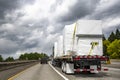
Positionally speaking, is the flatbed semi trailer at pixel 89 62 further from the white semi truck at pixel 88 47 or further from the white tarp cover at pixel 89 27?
the white tarp cover at pixel 89 27

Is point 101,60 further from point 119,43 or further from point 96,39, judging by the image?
point 119,43

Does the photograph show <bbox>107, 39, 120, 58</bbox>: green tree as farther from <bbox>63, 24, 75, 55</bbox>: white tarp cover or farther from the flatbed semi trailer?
the flatbed semi trailer

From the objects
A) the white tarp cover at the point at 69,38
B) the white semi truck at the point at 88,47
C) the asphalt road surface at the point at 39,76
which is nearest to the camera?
the asphalt road surface at the point at 39,76

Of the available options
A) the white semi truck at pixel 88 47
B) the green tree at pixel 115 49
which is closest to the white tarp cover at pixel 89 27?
the white semi truck at pixel 88 47

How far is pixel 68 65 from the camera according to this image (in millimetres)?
22984

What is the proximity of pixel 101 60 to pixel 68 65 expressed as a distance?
3.13m

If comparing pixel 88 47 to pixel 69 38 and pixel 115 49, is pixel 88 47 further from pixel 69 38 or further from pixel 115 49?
pixel 115 49

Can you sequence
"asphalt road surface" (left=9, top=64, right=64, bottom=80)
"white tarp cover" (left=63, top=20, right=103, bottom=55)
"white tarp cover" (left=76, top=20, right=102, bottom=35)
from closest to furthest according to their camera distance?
"asphalt road surface" (left=9, top=64, right=64, bottom=80) < "white tarp cover" (left=63, top=20, right=103, bottom=55) < "white tarp cover" (left=76, top=20, right=102, bottom=35)

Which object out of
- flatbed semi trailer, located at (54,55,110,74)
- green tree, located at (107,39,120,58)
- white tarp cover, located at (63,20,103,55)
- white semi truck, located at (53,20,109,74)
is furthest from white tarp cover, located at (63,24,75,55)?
green tree, located at (107,39,120,58)

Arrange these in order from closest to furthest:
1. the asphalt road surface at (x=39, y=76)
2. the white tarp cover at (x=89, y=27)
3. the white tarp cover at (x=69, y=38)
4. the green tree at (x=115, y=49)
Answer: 1. the asphalt road surface at (x=39, y=76)
2. the white tarp cover at (x=89, y=27)
3. the white tarp cover at (x=69, y=38)
4. the green tree at (x=115, y=49)

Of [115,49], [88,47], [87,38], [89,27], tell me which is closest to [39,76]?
[88,47]

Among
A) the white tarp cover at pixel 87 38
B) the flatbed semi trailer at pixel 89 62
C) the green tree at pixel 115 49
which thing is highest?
the green tree at pixel 115 49

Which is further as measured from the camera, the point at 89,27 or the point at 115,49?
the point at 115,49

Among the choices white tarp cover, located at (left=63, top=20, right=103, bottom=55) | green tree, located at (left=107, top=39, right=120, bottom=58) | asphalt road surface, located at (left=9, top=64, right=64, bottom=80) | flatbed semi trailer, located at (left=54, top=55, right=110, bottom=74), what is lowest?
asphalt road surface, located at (left=9, top=64, right=64, bottom=80)
